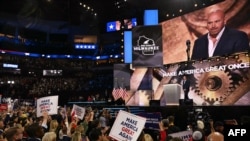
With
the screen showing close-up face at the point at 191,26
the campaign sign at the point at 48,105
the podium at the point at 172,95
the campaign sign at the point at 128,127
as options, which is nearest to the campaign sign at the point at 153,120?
the campaign sign at the point at 48,105

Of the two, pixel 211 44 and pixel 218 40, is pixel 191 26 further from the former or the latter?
pixel 218 40

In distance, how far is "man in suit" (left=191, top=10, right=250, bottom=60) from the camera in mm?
Answer: 17938

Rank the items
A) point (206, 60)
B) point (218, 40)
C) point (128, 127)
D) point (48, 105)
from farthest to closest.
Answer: point (206, 60) → point (218, 40) → point (48, 105) → point (128, 127)

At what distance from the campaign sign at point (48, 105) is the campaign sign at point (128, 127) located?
4103 millimetres

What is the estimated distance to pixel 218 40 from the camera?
19234mm

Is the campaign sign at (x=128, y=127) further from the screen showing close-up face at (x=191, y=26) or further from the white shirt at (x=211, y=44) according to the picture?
the white shirt at (x=211, y=44)

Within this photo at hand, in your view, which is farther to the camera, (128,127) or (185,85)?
(185,85)

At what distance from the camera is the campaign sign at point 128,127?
18.3 feet

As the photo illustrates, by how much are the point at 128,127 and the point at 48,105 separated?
15.4 ft

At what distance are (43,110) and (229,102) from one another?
11852 millimetres

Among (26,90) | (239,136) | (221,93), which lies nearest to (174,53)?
(221,93)

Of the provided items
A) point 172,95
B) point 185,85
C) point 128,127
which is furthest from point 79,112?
point 185,85

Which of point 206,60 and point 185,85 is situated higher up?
point 206,60

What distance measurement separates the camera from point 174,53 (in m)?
22.7
